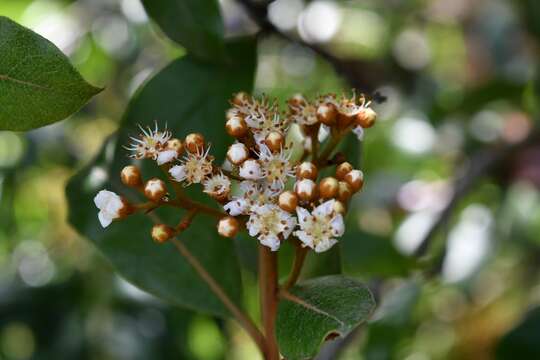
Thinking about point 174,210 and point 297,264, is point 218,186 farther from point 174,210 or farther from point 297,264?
point 174,210

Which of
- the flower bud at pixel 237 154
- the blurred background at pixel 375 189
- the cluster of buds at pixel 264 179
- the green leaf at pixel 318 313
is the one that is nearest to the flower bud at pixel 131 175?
the cluster of buds at pixel 264 179

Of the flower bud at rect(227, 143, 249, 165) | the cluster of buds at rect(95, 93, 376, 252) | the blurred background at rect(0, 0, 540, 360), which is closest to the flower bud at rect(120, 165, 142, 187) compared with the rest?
the cluster of buds at rect(95, 93, 376, 252)

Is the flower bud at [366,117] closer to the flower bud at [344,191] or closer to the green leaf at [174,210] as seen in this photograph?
the flower bud at [344,191]

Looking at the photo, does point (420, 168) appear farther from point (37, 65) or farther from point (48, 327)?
point (37, 65)

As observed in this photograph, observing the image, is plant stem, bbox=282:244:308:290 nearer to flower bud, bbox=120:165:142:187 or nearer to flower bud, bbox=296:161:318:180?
flower bud, bbox=296:161:318:180

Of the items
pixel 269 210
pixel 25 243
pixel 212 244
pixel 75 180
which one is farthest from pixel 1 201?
pixel 269 210

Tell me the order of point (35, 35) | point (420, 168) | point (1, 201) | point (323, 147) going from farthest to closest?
point (420, 168), point (1, 201), point (323, 147), point (35, 35)
